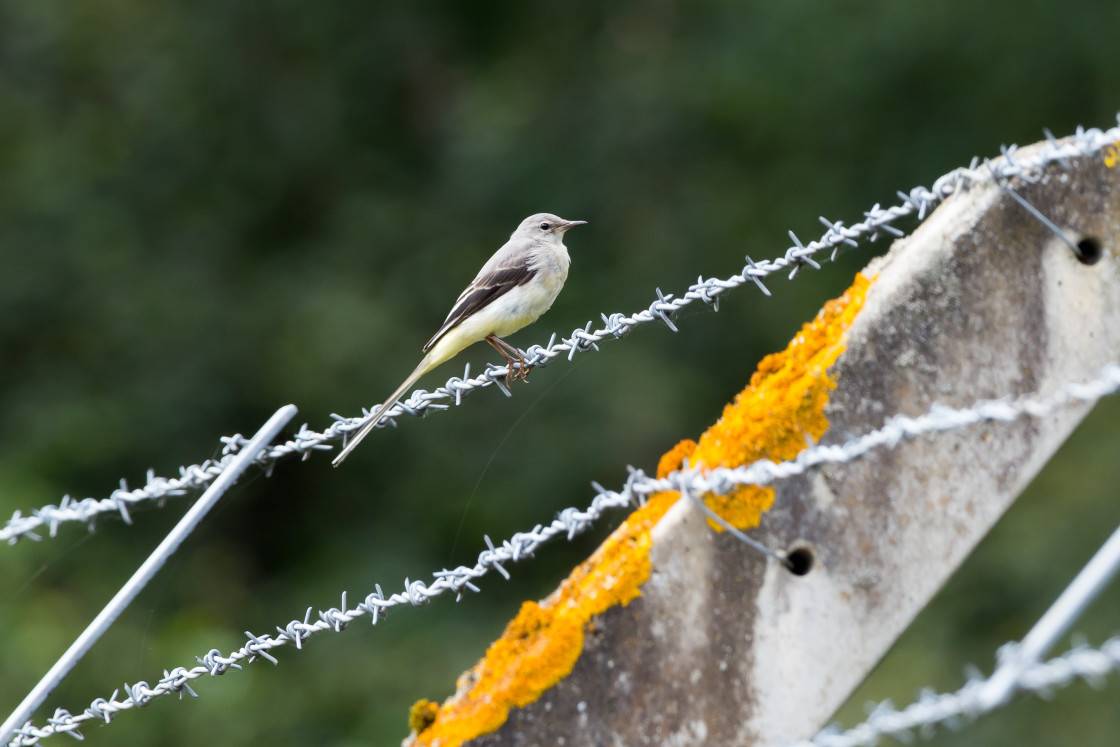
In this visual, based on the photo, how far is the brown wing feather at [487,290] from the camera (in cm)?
592

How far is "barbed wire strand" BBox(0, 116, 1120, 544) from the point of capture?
228 centimetres

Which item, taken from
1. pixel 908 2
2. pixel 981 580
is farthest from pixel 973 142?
pixel 981 580

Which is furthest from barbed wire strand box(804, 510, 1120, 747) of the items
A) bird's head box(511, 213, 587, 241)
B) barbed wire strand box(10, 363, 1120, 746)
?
bird's head box(511, 213, 587, 241)

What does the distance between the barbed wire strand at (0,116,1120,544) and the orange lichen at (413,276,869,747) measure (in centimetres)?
31

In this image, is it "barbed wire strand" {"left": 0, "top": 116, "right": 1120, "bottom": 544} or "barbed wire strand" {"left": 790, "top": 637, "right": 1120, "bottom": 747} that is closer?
"barbed wire strand" {"left": 790, "top": 637, "right": 1120, "bottom": 747}

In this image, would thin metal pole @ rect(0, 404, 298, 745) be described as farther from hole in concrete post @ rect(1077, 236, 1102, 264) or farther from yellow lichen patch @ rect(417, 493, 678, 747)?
hole in concrete post @ rect(1077, 236, 1102, 264)

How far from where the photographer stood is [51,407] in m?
12.1

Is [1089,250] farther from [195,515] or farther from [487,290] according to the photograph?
[487,290]

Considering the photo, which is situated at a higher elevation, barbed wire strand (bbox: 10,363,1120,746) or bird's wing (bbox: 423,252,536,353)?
bird's wing (bbox: 423,252,536,353)

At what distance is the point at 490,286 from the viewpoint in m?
5.98

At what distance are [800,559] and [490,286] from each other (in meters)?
3.92

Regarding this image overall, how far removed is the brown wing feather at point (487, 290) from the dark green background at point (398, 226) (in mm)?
3052

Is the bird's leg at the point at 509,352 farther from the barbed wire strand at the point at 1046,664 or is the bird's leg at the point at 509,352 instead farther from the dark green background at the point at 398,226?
the barbed wire strand at the point at 1046,664

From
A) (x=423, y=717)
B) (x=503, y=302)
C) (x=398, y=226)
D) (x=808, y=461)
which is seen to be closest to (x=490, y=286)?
(x=503, y=302)
